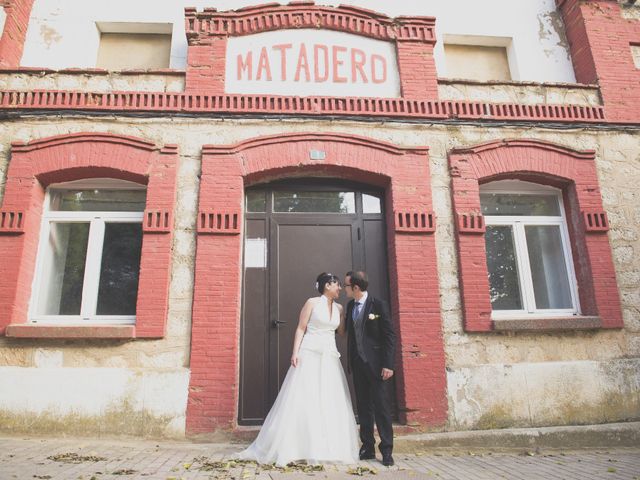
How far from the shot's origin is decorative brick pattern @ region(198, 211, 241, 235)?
18.1ft

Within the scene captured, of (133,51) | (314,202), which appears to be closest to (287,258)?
(314,202)

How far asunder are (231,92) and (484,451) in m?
5.48

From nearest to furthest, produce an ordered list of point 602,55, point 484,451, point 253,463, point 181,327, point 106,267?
point 253,463 < point 484,451 < point 181,327 < point 106,267 < point 602,55

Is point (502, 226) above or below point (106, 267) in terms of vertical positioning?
above

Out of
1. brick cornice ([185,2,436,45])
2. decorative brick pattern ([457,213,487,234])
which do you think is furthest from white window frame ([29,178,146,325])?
decorative brick pattern ([457,213,487,234])

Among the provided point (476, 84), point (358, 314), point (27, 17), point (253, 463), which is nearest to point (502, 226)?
point (476, 84)

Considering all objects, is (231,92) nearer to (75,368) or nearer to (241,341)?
(241,341)

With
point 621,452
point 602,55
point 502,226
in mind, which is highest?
point 602,55

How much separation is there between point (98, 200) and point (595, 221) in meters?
6.64

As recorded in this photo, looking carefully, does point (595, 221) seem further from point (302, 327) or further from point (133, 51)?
point (133, 51)

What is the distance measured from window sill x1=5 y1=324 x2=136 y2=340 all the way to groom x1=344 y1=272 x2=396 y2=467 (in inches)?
102

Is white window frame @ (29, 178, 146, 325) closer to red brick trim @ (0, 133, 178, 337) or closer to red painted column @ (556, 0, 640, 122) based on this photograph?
red brick trim @ (0, 133, 178, 337)

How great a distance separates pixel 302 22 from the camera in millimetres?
6523

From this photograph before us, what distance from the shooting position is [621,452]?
4.93 meters
